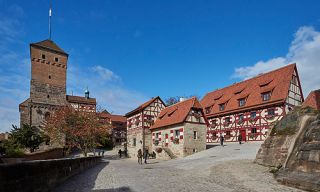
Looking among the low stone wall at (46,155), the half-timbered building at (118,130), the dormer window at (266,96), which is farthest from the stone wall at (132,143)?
the half-timbered building at (118,130)

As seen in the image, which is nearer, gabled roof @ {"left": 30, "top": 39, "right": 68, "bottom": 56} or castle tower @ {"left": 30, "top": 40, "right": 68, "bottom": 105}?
castle tower @ {"left": 30, "top": 40, "right": 68, "bottom": 105}

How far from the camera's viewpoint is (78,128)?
31.8 meters

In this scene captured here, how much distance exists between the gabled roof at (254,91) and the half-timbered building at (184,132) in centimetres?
685

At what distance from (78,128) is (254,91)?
21.9 m

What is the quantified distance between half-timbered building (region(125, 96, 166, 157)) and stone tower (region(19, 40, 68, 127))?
16.9 m

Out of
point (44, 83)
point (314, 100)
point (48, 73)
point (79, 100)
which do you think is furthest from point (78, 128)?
point (79, 100)

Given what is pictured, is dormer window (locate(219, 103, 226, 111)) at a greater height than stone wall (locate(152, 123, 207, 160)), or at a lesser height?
greater

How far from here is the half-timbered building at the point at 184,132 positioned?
1003 inches

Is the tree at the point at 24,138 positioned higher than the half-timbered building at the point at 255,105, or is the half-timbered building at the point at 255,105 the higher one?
the half-timbered building at the point at 255,105

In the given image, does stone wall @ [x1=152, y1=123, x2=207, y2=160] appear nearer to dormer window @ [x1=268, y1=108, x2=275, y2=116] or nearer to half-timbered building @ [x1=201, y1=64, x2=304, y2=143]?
half-timbered building @ [x1=201, y1=64, x2=304, y2=143]

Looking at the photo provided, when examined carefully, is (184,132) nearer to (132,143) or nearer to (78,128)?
(132,143)

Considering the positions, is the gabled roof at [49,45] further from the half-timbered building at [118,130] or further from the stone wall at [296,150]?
the stone wall at [296,150]

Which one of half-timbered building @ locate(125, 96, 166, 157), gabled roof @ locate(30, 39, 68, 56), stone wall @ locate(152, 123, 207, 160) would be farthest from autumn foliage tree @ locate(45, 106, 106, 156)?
gabled roof @ locate(30, 39, 68, 56)

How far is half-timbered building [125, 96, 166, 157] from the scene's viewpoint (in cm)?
3381
